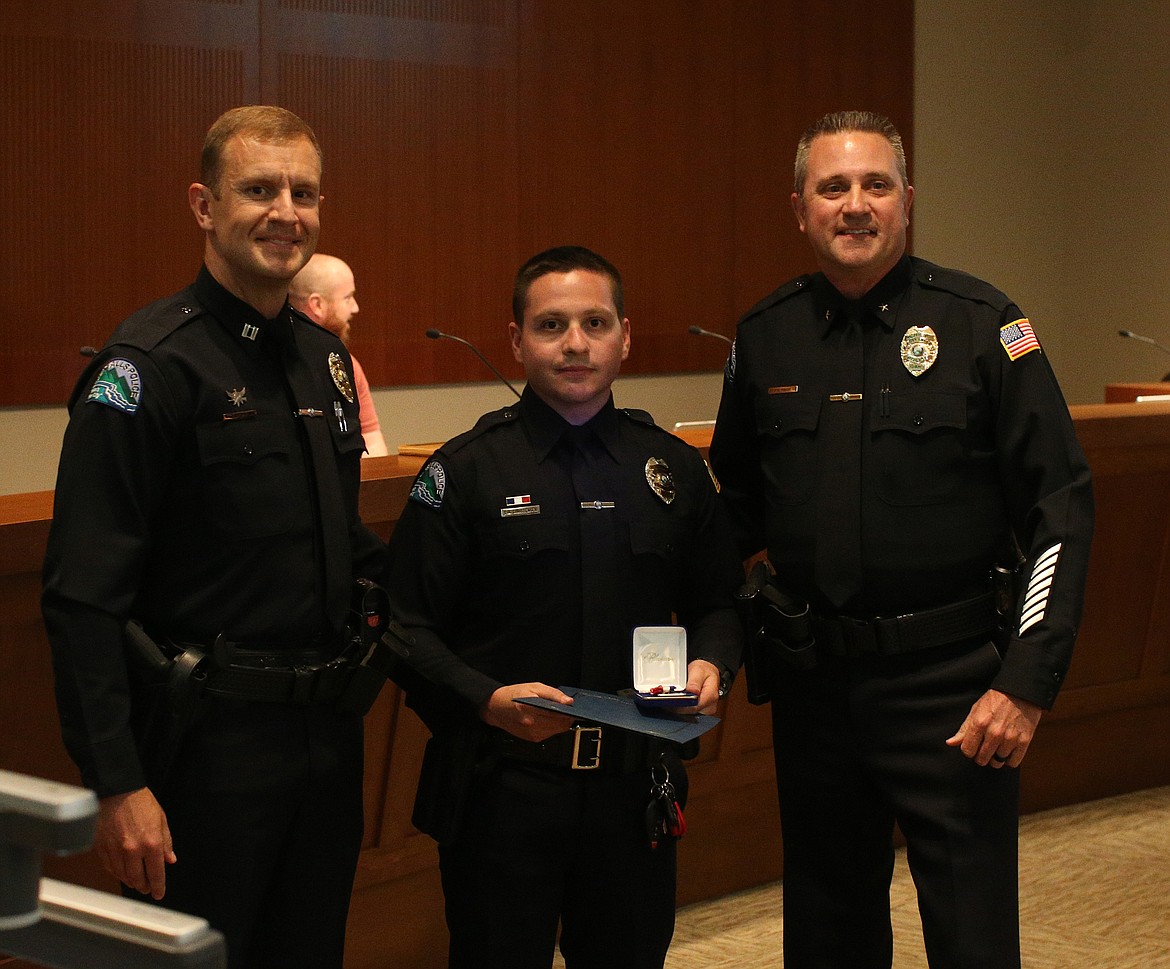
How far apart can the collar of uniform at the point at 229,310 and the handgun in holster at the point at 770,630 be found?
0.83 metres

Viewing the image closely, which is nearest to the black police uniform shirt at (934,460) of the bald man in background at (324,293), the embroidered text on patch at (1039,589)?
the embroidered text on patch at (1039,589)

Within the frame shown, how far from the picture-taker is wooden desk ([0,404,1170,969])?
2.18 m

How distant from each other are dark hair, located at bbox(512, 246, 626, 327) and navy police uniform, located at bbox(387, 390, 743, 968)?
15 centimetres

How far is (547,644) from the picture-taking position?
6.60 feet

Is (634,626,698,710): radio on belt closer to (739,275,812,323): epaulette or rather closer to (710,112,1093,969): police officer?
(710,112,1093,969): police officer

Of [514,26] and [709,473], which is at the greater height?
[514,26]

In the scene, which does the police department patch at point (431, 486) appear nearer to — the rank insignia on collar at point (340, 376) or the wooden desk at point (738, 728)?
the rank insignia on collar at point (340, 376)

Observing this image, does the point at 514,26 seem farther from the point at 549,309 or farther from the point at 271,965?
the point at 271,965

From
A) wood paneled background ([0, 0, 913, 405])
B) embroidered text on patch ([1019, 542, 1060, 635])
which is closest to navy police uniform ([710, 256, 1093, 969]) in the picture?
embroidered text on patch ([1019, 542, 1060, 635])

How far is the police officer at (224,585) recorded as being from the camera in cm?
170

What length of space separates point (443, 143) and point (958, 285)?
4.26 metres

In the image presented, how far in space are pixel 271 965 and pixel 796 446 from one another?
108 cm

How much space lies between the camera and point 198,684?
1743 millimetres

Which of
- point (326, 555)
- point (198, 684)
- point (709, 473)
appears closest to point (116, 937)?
point (198, 684)
